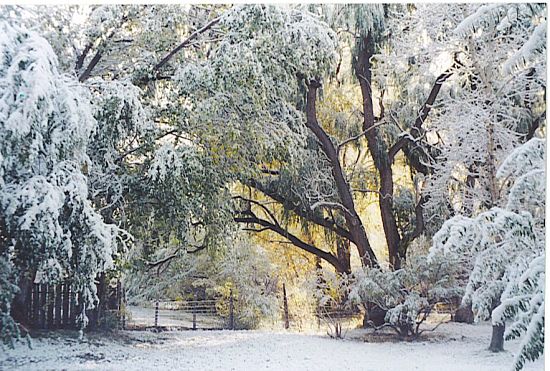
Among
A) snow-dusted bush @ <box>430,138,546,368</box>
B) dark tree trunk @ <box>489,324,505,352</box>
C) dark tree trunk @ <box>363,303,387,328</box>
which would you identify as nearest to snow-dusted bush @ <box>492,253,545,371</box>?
snow-dusted bush @ <box>430,138,546,368</box>

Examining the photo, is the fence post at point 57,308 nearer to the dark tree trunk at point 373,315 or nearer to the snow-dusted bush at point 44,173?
the snow-dusted bush at point 44,173

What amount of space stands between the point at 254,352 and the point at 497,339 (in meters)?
1.61

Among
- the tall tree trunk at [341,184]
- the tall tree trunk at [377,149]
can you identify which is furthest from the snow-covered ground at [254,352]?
the tall tree trunk at [377,149]

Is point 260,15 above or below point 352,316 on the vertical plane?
above

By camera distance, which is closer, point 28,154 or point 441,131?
point 28,154

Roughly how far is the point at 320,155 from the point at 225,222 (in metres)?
1.07

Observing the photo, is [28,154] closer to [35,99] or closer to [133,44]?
Result: [35,99]

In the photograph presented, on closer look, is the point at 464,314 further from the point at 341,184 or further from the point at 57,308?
the point at 57,308

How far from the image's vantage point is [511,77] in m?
4.17

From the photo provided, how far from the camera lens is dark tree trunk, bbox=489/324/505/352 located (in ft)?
12.9

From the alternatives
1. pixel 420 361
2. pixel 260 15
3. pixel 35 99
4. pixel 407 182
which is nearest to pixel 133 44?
pixel 260 15

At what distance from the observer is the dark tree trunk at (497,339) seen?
12.9 feet

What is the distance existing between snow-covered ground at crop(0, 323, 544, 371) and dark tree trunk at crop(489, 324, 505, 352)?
0.11 feet

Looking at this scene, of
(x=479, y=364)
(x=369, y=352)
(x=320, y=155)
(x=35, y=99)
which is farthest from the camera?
(x=320, y=155)
